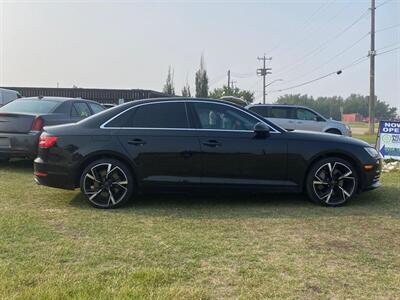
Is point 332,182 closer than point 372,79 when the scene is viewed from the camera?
Yes

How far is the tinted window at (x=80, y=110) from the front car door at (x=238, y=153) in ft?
13.9

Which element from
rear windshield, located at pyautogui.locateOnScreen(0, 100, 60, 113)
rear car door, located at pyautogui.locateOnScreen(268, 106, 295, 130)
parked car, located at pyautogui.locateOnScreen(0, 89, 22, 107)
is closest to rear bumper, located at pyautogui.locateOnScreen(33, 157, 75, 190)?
rear windshield, located at pyautogui.locateOnScreen(0, 100, 60, 113)

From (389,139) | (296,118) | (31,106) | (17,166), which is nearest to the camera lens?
(31,106)

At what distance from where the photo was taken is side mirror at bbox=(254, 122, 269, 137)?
5934mm

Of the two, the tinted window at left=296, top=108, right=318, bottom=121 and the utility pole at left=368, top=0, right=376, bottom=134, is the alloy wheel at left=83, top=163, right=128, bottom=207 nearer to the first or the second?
the tinted window at left=296, top=108, right=318, bottom=121

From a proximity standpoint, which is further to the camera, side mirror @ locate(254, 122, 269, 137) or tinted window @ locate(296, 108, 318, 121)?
tinted window @ locate(296, 108, 318, 121)

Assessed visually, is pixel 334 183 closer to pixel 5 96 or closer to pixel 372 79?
pixel 5 96

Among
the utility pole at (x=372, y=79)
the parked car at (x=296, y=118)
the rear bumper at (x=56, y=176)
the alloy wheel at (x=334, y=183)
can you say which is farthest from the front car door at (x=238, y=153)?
the utility pole at (x=372, y=79)

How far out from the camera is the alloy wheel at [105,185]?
5879 millimetres

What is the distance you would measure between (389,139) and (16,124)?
874cm

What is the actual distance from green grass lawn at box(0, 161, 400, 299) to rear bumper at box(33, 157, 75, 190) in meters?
0.28

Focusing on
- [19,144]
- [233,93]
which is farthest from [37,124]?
[233,93]

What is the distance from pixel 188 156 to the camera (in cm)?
591

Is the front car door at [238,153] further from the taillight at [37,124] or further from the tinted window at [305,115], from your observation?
the tinted window at [305,115]
